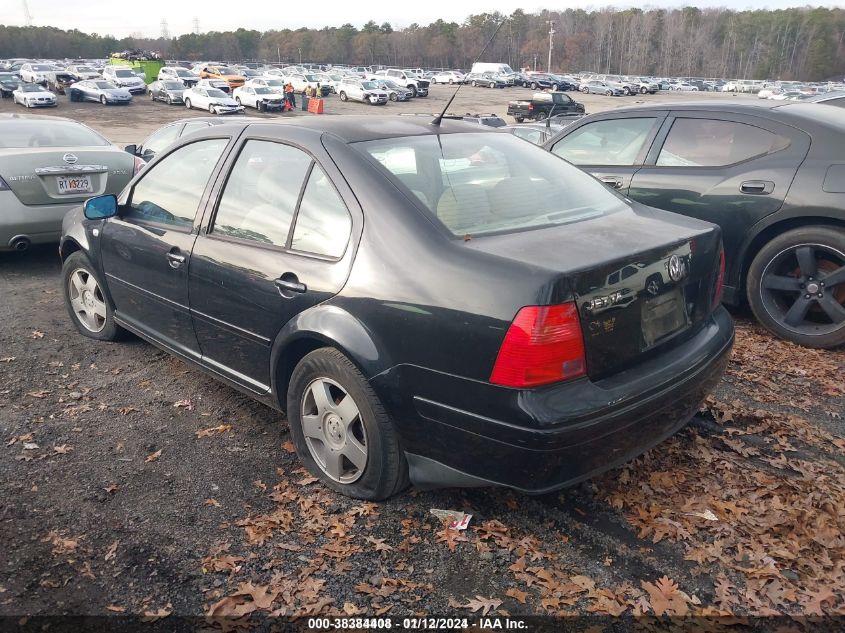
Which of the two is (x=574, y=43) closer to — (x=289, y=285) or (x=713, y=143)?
(x=713, y=143)

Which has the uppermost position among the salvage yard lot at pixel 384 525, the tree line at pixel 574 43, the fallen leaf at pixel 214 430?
the tree line at pixel 574 43

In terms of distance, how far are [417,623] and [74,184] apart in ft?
20.2

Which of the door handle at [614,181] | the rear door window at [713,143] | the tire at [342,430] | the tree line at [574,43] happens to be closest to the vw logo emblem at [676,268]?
the tire at [342,430]

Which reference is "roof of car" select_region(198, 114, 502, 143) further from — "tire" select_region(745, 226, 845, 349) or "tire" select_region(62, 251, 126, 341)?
"tire" select_region(745, 226, 845, 349)

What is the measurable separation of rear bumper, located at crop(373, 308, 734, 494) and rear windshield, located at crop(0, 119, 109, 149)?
20.8 feet

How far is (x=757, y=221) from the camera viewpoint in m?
4.79

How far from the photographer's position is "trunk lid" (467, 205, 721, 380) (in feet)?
8.00

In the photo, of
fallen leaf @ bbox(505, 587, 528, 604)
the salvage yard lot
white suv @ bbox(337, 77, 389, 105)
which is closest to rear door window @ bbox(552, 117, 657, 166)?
the salvage yard lot

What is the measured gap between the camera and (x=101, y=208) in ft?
13.7

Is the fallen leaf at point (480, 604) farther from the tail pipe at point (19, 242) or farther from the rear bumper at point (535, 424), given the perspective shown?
the tail pipe at point (19, 242)

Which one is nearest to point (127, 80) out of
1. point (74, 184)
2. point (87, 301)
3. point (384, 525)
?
point (74, 184)

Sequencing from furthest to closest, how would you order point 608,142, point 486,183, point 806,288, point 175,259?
point 608,142 → point 806,288 → point 175,259 → point 486,183

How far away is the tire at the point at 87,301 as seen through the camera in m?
4.77

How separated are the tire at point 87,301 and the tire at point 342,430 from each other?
2266 mm
